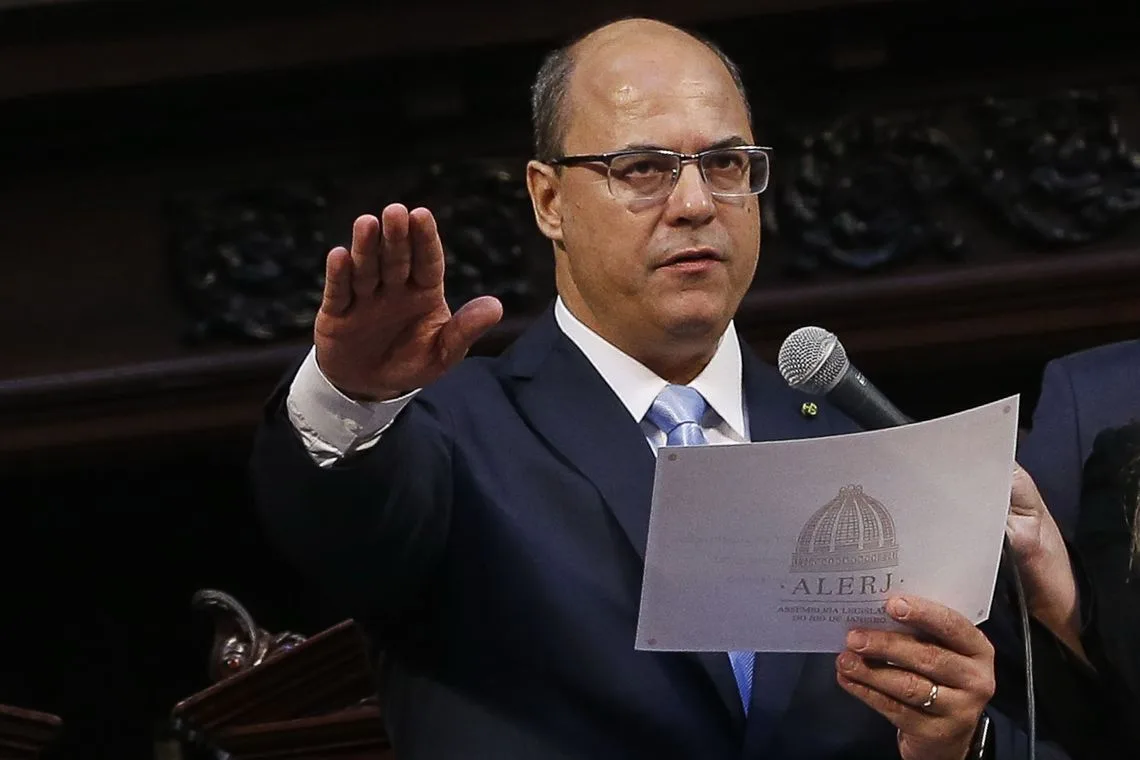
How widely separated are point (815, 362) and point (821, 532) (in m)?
0.15

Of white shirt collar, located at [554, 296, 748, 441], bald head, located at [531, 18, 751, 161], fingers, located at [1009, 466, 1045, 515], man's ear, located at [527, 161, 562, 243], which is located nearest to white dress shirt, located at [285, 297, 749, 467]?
white shirt collar, located at [554, 296, 748, 441]

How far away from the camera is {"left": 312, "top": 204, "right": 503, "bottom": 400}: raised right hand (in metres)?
1.59

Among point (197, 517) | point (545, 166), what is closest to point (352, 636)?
point (545, 166)

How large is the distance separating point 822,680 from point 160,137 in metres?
1.63

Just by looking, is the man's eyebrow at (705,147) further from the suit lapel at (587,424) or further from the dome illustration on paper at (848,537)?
the dome illustration on paper at (848,537)

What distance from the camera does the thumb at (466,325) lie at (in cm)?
167

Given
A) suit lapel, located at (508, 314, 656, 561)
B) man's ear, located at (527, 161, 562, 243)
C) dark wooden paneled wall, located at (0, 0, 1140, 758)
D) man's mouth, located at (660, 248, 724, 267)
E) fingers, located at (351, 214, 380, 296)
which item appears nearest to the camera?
fingers, located at (351, 214, 380, 296)

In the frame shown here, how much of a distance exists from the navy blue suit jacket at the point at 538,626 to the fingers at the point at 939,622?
0.70ft

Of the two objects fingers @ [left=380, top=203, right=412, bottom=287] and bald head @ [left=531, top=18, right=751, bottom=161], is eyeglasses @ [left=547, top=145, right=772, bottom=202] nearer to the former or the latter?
bald head @ [left=531, top=18, right=751, bottom=161]

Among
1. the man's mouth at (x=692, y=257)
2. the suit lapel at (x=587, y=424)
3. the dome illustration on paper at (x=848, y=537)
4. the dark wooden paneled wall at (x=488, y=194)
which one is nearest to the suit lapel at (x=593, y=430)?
the suit lapel at (x=587, y=424)

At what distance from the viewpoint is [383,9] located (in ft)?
9.91

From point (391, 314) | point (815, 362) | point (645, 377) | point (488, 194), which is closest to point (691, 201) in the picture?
point (645, 377)

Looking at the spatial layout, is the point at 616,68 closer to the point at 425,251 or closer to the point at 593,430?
the point at 593,430

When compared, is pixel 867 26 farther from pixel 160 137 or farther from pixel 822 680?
pixel 822 680
